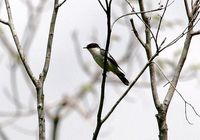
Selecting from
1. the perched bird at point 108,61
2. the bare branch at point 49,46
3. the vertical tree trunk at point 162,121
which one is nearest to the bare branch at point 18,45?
the bare branch at point 49,46

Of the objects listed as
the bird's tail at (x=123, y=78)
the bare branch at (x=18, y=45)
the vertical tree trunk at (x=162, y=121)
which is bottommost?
the vertical tree trunk at (x=162, y=121)

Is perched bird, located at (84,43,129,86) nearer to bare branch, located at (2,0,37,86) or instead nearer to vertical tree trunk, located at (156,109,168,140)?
vertical tree trunk, located at (156,109,168,140)

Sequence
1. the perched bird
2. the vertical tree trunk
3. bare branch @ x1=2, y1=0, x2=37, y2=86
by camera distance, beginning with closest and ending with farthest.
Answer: bare branch @ x1=2, y1=0, x2=37, y2=86, the vertical tree trunk, the perched bird

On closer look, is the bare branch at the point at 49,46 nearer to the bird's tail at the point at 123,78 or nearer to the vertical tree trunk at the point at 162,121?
the vertical tree trunk at the point at 162,121

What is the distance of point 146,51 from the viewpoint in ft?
18.6

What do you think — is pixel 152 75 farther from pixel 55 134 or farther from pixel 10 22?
pixel 55 134

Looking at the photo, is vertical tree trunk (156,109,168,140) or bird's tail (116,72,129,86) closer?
vertical tree trunk (156,109,168,140)

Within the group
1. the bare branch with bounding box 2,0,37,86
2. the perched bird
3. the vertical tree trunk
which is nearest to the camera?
the bare branch with bounding box 2,0,37,86

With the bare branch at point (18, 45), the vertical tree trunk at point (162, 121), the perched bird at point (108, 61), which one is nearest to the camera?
the bare branch at point (18, 45)

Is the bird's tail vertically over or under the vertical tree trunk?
over

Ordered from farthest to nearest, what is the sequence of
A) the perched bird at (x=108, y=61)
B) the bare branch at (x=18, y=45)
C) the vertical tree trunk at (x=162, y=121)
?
the perched bird at (x=108, y=61) → the vertical tree trunk at (x=162, y=121) → the bare branch at (x=18, y=45)

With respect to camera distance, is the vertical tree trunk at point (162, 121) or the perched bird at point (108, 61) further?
the perched bird at point (108, 61)

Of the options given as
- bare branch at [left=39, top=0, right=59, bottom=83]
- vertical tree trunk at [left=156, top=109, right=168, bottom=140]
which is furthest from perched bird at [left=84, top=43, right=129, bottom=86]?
bare branch at [left=39, top=0, right=59, bottom=83]

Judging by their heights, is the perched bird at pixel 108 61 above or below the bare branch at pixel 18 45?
above
